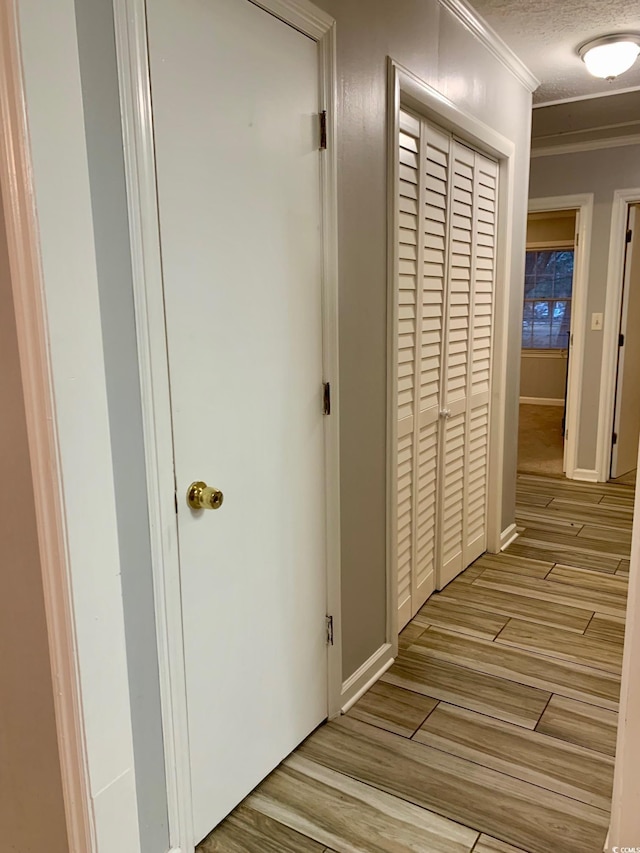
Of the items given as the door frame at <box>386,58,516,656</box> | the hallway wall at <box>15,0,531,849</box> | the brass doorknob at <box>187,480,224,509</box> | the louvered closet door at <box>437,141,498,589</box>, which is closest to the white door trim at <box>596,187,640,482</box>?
the door frame at <box>386,58,516,656</box>

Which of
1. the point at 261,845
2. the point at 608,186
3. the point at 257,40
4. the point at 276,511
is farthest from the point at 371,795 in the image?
the point at 608,186

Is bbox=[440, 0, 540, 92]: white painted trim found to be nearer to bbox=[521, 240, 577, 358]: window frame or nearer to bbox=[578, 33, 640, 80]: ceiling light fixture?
bbox=[578, 33, 640, 80]: ceiling light fixture

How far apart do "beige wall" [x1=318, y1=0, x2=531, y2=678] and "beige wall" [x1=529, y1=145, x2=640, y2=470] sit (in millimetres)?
2470

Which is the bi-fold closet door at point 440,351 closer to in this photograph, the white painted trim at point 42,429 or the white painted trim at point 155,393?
the white painted trim at point 155,393

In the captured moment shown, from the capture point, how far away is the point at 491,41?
2.69 m

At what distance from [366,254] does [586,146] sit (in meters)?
3.38

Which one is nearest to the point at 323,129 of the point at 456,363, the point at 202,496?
the point at 202,496

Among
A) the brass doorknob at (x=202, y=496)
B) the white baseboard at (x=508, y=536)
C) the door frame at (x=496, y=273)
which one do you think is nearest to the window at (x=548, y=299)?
the white baseboard at (x=508, y=536)

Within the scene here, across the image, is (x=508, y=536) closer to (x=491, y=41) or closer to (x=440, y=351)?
(x=440, y=351)

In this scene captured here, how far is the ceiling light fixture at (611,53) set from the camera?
8.85 ft

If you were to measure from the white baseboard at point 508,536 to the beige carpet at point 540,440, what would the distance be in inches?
59.0

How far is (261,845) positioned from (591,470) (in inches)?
158

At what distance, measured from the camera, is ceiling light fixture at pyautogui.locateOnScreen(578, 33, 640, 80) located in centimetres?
270

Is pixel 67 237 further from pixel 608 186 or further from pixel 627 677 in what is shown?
pixel 608 186
